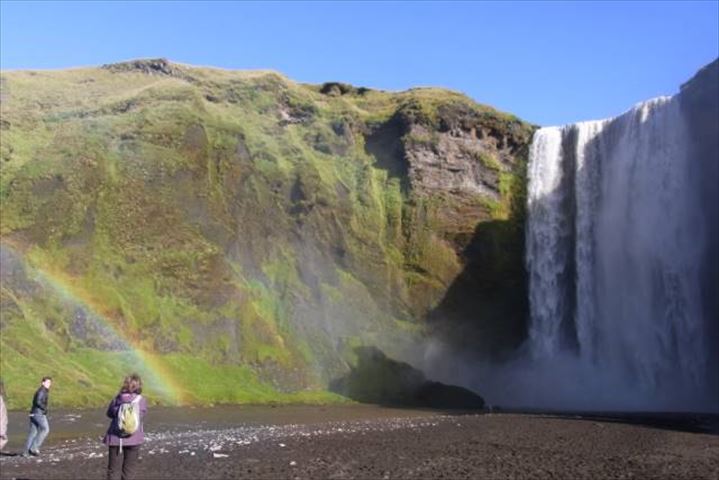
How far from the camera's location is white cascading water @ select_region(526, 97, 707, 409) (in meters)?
54.2

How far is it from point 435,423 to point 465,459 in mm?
12700

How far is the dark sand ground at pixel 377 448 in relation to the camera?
19.2 meters

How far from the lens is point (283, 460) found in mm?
21062

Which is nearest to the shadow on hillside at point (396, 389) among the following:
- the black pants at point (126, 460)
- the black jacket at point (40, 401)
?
the black jacket at point (40, 401)

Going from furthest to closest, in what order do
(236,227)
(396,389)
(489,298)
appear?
(489,298) → (236,227) → (396,389)

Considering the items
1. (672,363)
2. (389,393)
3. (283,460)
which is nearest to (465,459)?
(283,460)

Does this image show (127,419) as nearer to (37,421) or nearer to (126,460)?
(126,460)

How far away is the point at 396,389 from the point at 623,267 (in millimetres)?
20461

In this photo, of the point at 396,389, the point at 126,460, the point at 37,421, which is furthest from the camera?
the point at 396,389

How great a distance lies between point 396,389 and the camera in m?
53.1

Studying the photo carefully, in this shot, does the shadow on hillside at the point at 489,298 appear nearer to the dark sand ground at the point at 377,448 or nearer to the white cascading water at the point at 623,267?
the white cascading water at the point at 623,267

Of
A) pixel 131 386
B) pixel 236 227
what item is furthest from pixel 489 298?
pixel 131 386

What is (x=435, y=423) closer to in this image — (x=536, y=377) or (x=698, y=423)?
(x=698, y=423)

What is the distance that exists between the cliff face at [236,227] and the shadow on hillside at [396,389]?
157 centimetres
